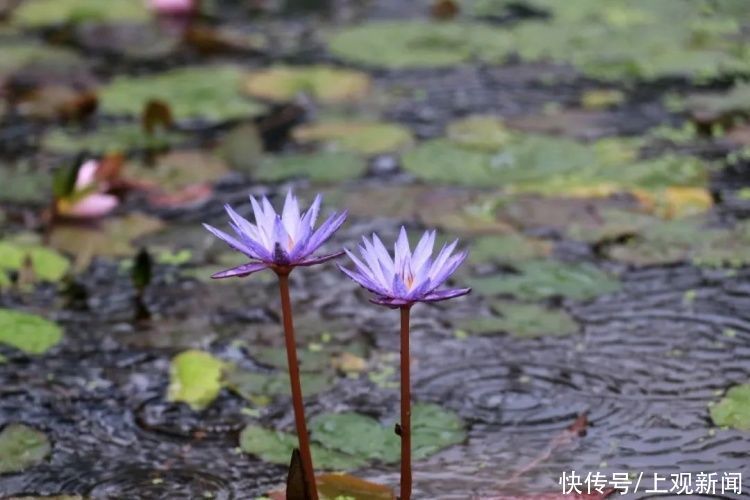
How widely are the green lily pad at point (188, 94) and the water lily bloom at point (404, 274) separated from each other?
209 centimetres

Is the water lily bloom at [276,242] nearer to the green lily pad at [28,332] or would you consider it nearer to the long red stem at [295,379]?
the long red stem at [295,379]

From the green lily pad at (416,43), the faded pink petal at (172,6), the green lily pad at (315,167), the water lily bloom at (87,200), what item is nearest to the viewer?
the water lily bloom at (87,200)

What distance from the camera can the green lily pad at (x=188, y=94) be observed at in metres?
3.53

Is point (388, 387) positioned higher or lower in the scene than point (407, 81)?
lower

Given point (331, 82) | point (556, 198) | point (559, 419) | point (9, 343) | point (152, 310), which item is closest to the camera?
point (559, 419)

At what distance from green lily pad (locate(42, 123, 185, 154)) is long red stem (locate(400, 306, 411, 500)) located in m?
1.94

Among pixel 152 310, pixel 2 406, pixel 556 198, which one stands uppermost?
pixel 556 198

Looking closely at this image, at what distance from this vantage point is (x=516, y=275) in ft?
8.19

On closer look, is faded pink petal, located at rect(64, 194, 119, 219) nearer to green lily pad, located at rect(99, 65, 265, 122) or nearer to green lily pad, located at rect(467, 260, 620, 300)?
green lily pad, located at rect(99, 65, 265, 122)

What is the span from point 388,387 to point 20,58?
7.92 ft

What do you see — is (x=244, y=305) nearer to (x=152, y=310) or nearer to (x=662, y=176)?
(x=152, y=310)

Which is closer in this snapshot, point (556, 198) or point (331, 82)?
point (556, 198)

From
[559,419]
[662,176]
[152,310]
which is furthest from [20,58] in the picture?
[559,419]

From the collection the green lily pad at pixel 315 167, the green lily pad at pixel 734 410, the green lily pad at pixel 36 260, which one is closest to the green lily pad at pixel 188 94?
the green lily pad at pixel 315 167
